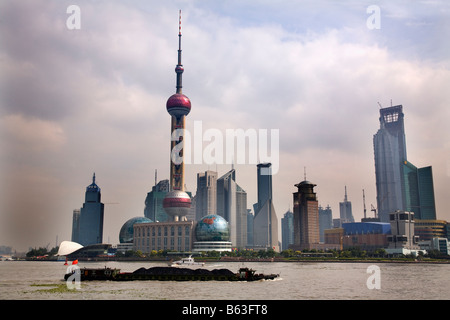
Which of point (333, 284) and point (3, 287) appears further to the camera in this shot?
point (333, 284)

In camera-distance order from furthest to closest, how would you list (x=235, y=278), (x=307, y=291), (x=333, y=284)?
(x=235, y=278) < (x=333, y=284) < (x=307, y=291)

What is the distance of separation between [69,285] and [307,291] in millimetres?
48499
